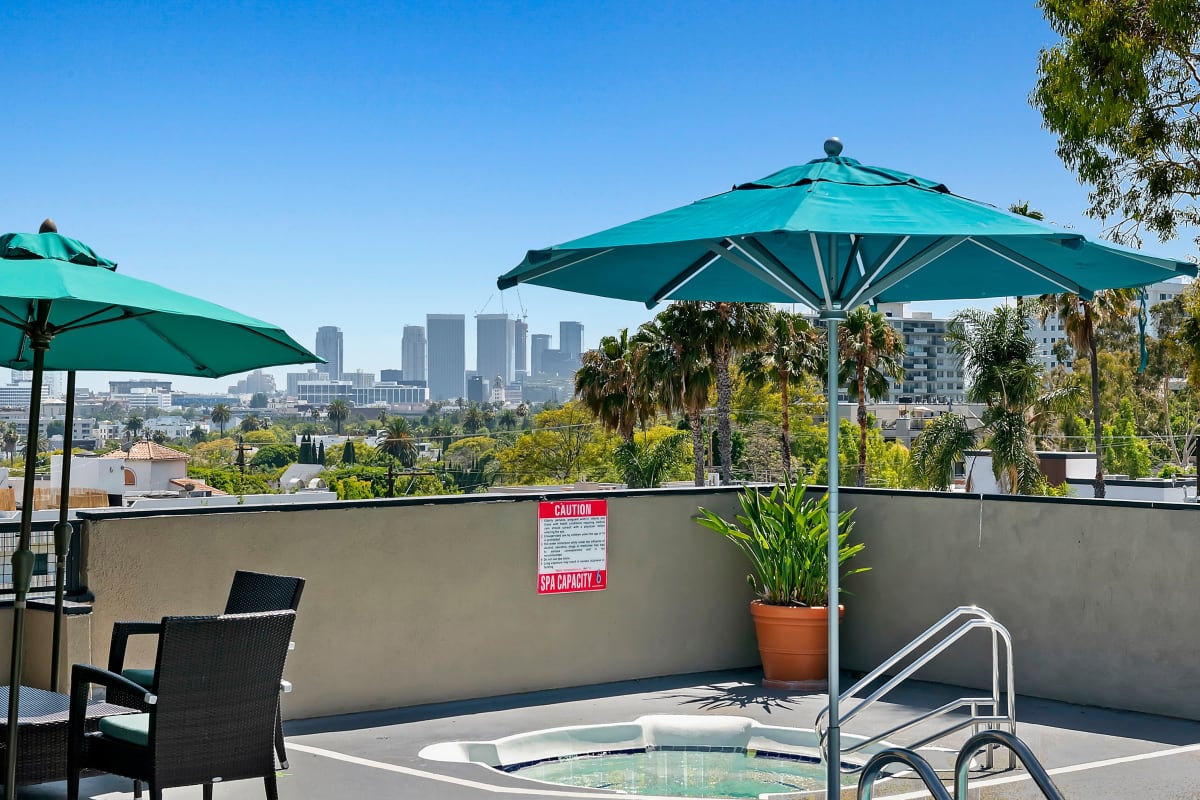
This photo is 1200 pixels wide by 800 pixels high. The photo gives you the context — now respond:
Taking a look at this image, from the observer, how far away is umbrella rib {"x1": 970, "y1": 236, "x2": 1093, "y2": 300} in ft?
15.6

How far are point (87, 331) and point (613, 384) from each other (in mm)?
37000

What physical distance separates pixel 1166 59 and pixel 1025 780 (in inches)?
318

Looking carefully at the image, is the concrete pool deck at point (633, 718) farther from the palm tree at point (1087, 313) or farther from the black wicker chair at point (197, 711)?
the palm tree at point (1087, 313)

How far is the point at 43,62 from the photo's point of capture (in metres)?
117

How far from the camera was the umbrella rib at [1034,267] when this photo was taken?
4.76 m

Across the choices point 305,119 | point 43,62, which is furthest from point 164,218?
point 305,119

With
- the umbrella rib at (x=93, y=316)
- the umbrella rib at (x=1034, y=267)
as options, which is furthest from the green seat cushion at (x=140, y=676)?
the umbrella rib at (x=1034, y=267)

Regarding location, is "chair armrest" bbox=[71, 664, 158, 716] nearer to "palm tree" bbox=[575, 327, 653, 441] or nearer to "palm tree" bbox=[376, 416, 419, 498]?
"palm tree" bbox=[575, 327, 653, 441]

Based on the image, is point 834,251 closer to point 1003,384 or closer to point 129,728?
point 129,728

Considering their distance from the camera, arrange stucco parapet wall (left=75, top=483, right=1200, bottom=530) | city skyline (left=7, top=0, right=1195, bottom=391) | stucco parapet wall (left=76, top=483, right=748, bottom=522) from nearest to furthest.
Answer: stucco parapet wall (left=76, top=483, right=748, bottom=522) → stucco parapet wall (left=75, top=483, right=1200, bottom=530) → city skyline (left=7, top=0, right=1195, bottom=391)

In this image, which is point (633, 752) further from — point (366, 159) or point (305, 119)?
point (366, 159)

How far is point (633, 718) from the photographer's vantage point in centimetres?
672

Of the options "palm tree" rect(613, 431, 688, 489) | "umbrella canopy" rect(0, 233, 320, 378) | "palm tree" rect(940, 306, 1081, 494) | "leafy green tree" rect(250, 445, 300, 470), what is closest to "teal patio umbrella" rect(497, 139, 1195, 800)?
"umbrella canopy" rect(0, 233, 320, 378)

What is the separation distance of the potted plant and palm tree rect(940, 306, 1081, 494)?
28.7 m
